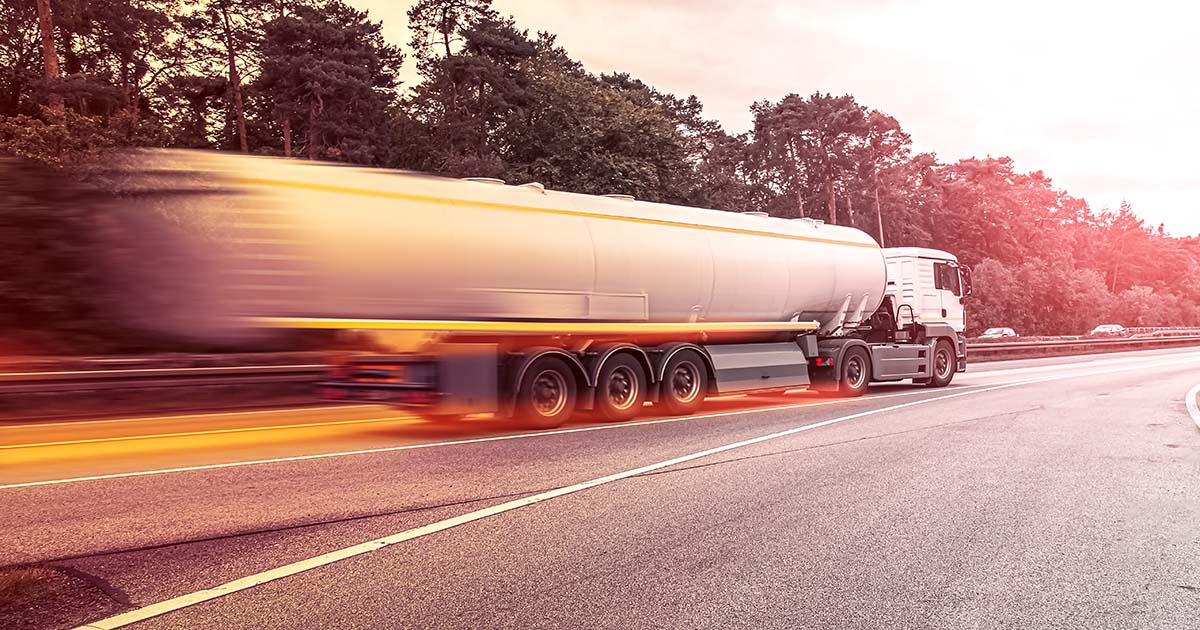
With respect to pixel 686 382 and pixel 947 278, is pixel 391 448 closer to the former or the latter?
pixel 686 382

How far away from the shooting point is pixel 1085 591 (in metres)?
4.39

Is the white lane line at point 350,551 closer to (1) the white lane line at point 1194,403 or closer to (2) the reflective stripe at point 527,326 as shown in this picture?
(2) the reflective stripe at point 527,326

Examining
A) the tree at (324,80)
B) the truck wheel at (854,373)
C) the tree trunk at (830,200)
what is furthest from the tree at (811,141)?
the truck wheel at (854,373)

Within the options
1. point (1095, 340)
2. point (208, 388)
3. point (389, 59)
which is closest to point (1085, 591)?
point (208, 388)

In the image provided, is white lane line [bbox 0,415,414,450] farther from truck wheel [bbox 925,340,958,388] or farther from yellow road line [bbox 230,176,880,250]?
truck wheel [bbox 925,340,958,388]

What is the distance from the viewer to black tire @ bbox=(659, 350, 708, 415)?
13133 millimetres

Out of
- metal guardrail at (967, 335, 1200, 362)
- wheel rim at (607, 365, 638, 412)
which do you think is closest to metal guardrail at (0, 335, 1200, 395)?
wheel rim at (607, 365, 638, 412)

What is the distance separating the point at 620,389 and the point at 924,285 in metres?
9.57

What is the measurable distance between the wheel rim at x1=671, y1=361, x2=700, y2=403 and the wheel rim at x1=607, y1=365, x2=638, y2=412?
0.86 m

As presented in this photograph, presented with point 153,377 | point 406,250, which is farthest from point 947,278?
point 153,377

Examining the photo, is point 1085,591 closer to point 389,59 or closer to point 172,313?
point 172,313

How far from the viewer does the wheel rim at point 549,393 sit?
11.4 meters

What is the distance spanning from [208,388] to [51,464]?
313cm

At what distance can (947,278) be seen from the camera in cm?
1950
